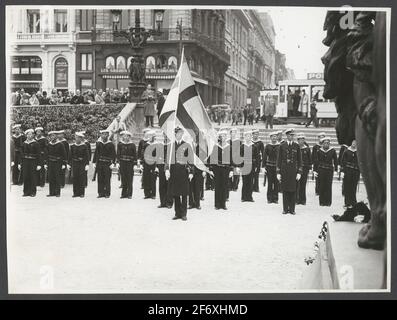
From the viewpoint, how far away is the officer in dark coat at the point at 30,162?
13.5ft

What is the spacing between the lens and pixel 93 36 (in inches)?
164

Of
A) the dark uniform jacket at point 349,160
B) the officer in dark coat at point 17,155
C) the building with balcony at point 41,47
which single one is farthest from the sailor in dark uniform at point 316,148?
the officer in dark coat at point 17,155

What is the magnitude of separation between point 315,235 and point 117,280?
1614 millimetres

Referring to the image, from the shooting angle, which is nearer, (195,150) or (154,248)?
(154,248)

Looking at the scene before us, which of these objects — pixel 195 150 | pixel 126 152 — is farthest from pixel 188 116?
pixel 126 152

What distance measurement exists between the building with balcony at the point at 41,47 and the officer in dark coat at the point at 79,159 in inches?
23.4

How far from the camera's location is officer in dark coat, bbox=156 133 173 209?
4436mm

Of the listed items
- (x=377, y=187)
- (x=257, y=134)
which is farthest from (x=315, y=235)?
(x=257, y=134)

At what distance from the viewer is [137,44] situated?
13.7 feet

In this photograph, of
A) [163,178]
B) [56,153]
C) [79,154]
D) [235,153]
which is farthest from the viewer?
[79,154]

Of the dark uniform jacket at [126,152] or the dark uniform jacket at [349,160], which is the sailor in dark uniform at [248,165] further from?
the dark uniform jacket at [126,152]

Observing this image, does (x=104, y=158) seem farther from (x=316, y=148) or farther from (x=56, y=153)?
(x=316, y=148)

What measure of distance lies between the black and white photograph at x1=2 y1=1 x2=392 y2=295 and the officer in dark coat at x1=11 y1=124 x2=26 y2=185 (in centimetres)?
2

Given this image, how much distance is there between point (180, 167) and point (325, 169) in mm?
1291
